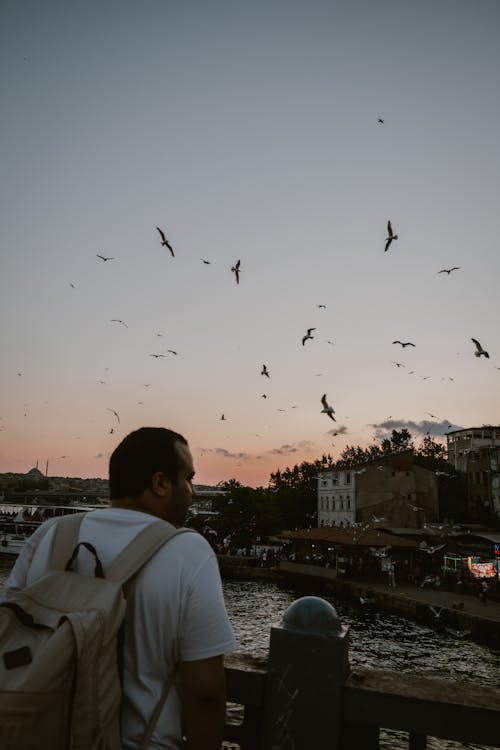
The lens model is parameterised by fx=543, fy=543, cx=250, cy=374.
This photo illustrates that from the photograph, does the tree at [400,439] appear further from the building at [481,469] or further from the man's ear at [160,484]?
the man's ear at [160,484]

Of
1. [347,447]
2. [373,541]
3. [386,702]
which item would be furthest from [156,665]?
[347,447]

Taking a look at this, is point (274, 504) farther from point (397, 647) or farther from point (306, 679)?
point (306, 679)

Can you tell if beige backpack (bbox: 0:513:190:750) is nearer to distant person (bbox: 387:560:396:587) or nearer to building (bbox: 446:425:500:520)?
distant person (bbox: 387:560:396:587)

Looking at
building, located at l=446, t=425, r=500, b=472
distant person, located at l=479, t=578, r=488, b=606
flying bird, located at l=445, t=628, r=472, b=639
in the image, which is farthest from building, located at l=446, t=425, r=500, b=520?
flying bird, located at l=445, t=628, r=472, b=639

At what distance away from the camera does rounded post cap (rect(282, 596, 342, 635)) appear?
2.34 metres

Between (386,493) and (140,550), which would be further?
(386,493)

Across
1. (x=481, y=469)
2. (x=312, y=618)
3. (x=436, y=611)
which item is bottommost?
(x=436, y=611)

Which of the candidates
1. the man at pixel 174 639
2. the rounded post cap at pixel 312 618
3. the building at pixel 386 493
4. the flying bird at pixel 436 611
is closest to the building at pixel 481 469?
the building at pixel 386 493

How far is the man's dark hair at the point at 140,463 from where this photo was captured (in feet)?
6.58

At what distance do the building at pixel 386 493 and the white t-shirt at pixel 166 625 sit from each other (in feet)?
184

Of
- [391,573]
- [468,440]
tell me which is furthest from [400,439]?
[391,573]

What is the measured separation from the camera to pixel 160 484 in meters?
2.02

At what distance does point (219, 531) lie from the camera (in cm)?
5841

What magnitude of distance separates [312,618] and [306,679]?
0.82ft
